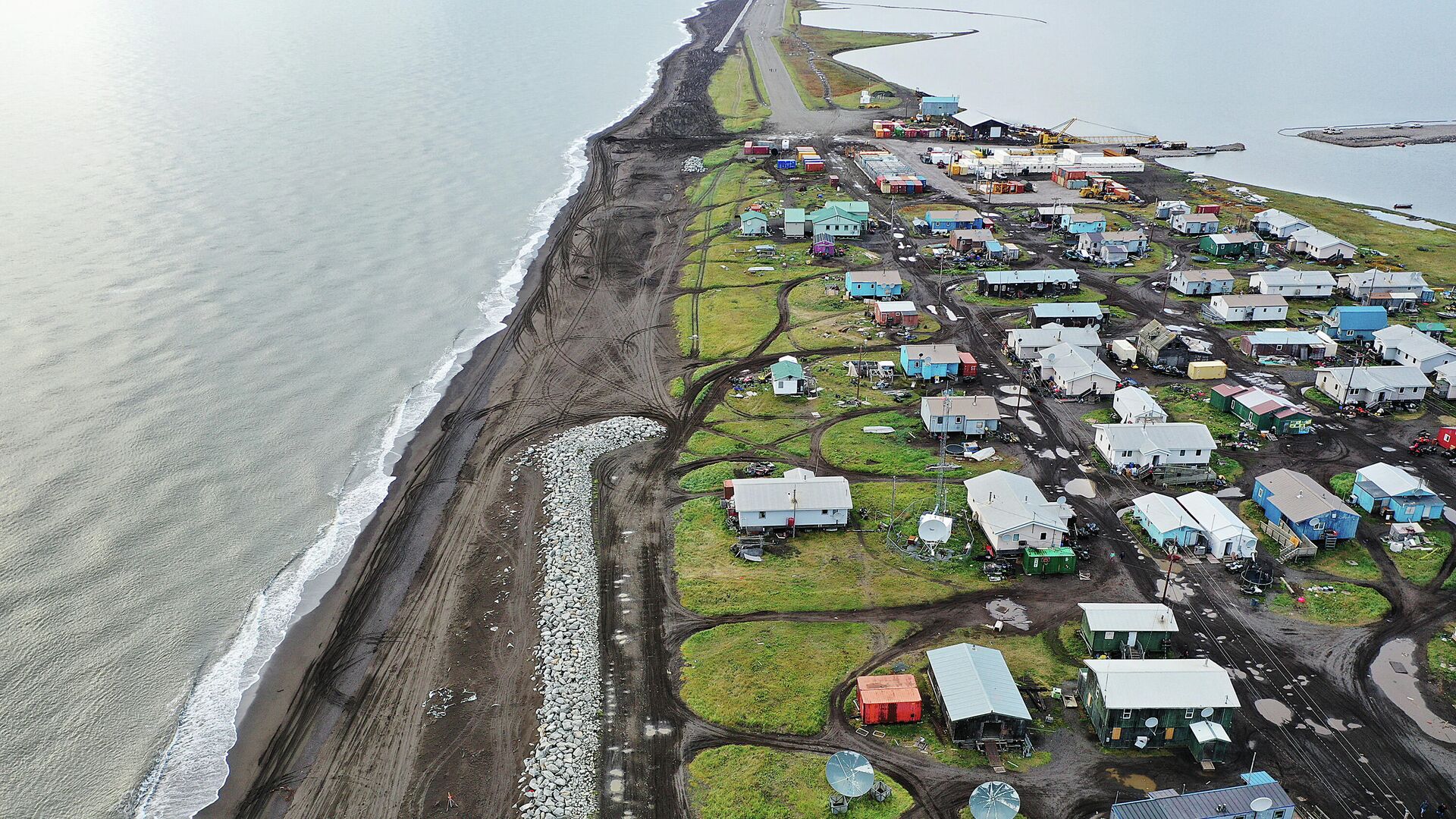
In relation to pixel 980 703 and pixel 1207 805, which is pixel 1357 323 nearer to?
pixel 1207 805

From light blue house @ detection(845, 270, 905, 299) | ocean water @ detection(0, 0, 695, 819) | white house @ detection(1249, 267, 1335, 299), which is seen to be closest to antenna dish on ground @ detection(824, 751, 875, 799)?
ocean water @ detection(0, 0, 695, 819)

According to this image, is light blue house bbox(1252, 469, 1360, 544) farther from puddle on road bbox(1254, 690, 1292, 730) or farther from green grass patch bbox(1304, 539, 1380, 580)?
puddle on road bbox(1254, 690, 1292, 730)

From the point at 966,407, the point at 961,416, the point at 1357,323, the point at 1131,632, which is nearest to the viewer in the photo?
the point at 1131,632

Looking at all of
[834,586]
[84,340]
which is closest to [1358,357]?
[834,586]

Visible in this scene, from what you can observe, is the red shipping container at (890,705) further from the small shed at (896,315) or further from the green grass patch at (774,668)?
the small shed at (896,315)

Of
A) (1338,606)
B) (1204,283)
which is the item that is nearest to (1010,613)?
(1338,606)

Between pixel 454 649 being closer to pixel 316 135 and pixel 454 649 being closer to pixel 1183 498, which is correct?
pixel 1183 498

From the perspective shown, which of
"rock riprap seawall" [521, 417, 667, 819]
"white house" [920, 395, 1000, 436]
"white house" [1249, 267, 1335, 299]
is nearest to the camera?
"rock riprap seawall" [521, 417, 667, 819]
